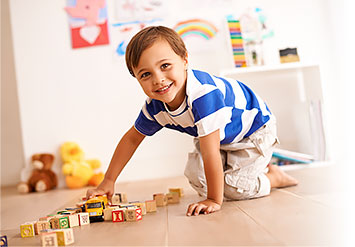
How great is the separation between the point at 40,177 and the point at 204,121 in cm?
146

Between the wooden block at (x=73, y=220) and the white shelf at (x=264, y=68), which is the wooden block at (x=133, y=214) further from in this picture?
the white shelf at (x=264, y=68)

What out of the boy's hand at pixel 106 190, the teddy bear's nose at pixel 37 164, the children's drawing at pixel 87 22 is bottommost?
the boy's hand at pixel 106 190

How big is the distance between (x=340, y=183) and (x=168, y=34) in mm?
778

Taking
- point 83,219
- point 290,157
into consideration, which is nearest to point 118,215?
point 83,219

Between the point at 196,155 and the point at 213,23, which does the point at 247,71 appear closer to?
the point at 213,23

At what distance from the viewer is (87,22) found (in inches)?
96.0

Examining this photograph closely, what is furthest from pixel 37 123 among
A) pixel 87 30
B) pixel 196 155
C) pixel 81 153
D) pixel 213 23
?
pixel 196 155

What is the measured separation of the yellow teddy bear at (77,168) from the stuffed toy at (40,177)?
0.29 ft

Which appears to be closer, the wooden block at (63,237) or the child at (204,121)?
the wooden block at (63,237)

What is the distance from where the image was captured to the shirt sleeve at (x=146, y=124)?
136 cm

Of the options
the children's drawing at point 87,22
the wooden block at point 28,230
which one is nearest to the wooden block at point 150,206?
the wooden block at point 28,230

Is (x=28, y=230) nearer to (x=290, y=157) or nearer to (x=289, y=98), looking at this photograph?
(x=290, y=157)

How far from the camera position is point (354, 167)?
6.31 ft

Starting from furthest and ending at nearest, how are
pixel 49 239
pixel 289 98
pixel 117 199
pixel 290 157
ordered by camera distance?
pixel 289 98 < pixel 290 157 < pixel 117 199 < pixel 49 239
